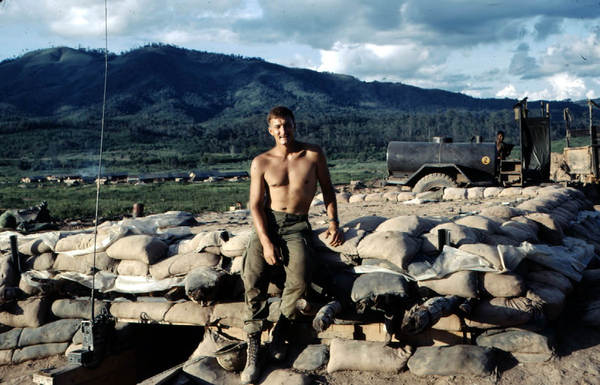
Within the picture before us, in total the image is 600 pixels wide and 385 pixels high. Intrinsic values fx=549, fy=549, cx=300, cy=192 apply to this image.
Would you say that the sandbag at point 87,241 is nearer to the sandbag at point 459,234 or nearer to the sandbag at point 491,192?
the sandbag at point 459,234

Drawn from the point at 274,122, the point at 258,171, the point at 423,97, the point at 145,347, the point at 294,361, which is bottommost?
the point at 145,347

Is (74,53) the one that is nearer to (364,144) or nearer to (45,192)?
(364,144)

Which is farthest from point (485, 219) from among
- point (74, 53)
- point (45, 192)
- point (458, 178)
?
point (74, 53)

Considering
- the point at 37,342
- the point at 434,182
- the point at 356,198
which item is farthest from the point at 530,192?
the point at 37,342

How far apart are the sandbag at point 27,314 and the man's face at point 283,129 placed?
3.05 metres

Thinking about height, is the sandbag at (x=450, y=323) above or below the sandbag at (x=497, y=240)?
below

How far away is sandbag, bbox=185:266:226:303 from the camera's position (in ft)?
14.2

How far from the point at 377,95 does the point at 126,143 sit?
12385cm

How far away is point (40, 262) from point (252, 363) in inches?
107

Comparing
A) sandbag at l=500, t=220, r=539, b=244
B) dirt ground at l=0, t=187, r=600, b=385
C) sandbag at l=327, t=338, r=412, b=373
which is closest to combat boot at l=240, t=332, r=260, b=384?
dirt ground at l=0, t=187, r=600, b=385

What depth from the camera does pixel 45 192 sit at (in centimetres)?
2366

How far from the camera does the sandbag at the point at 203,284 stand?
14.2 ft

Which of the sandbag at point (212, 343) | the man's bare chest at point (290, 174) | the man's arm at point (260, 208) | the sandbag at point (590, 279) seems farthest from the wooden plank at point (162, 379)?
the sandbag at point (590, 279)

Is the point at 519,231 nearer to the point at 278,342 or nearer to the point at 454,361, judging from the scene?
the point at 454,361
